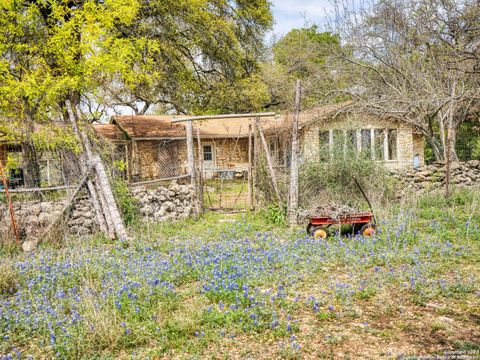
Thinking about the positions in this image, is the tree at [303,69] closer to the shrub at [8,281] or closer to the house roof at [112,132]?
the house roof at [112,132]

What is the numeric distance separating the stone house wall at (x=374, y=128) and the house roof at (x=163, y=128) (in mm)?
A: 5882

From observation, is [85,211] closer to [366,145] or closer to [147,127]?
[366,145]

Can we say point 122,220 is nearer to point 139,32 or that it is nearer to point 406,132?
point 139,32

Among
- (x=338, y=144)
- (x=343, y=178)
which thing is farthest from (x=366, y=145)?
(x=343, y=178)

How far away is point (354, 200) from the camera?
9.76 m

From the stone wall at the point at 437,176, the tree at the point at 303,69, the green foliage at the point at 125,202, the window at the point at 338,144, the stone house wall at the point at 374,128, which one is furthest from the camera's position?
the tree at the point at 303,69

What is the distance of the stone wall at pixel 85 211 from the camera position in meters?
7.91

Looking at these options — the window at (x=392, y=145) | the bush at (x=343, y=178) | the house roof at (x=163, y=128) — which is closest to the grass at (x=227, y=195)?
the bush at (x=343, y=178)

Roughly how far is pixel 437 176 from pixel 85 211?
1072 centimetres

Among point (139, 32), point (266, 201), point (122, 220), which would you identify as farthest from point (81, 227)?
point (139, 32)

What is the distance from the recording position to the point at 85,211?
8578mm

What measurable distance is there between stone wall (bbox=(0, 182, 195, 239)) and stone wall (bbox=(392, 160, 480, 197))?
693 centimetres

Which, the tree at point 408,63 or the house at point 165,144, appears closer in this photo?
the tree at point 408,63

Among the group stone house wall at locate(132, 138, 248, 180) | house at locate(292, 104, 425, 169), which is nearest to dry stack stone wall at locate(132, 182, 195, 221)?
house at locate(292, 104, 425, 169)
